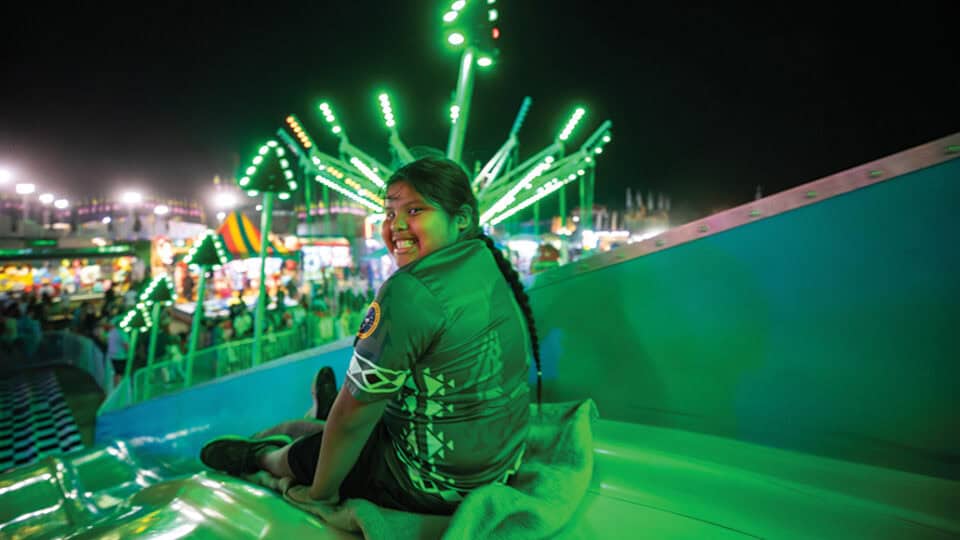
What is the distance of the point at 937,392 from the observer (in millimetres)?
1341

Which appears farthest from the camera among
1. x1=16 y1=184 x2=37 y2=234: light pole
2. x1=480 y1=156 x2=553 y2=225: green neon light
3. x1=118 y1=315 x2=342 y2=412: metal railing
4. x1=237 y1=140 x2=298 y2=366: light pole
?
x1=16 y1=184 x2=37 y2=234: light pole

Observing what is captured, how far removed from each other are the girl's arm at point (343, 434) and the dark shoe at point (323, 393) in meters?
0.76

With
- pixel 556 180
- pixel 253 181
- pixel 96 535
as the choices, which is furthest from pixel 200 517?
pixel 556 180

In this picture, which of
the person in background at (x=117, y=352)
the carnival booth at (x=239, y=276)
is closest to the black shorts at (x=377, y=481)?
the person in background at (x=117, y=352)

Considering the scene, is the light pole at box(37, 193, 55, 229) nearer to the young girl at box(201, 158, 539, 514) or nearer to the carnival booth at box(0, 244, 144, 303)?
the carnival booth at box(0, 244, 144, 303)

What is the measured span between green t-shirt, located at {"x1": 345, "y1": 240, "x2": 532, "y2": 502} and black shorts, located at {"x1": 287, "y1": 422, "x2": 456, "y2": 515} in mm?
30

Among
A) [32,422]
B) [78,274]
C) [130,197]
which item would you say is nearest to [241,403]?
[32,422]

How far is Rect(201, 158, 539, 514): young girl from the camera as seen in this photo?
1111mm

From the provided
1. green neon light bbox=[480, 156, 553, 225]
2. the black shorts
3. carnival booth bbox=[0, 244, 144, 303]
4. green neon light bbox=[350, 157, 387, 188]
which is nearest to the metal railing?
the black shorts

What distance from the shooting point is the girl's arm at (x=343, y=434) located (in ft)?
3.78

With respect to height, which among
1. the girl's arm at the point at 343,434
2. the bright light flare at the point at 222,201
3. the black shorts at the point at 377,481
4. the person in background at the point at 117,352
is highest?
the bright light flare at the point at 222,201

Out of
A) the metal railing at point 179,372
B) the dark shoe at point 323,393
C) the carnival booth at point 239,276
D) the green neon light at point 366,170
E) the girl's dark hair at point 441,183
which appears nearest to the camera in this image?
the girl's dark hair at point 441,183

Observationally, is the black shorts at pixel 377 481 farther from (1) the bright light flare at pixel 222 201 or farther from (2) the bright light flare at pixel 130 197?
(1) the bright light flare at pixel 222 201

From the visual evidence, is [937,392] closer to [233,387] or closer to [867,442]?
[867,442]
